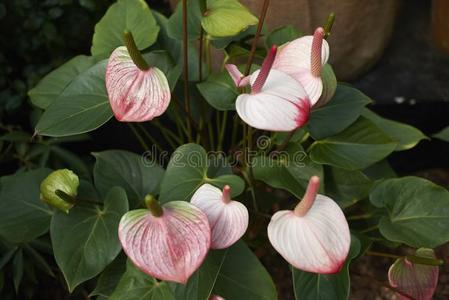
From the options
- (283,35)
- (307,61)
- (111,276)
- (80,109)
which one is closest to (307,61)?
(307,61)

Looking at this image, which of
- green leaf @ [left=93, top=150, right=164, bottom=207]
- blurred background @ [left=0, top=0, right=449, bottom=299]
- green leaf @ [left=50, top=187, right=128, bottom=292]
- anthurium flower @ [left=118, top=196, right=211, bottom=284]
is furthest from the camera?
blurred background @ [left=0, top=0, right=449, bottom=299]

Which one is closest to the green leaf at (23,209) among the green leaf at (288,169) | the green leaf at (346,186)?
the green leaf at (288,169)

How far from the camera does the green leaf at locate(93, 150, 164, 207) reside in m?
0.86

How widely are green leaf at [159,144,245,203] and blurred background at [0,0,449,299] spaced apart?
0.42 metres

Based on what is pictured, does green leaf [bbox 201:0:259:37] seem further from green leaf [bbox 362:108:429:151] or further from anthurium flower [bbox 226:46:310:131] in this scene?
green leaf [bbox 362:108:429:151]

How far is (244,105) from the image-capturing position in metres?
0.63

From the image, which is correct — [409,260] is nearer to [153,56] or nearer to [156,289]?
[156,289]

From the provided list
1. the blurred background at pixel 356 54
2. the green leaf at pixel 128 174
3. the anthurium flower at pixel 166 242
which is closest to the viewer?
the anthurium flower at pixel 166 242

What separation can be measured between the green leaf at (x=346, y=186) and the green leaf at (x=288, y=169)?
57 millimetres

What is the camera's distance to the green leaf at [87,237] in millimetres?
739

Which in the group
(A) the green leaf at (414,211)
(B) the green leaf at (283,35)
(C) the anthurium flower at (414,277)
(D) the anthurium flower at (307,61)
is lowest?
(C) the anthurium flower at (414,277)

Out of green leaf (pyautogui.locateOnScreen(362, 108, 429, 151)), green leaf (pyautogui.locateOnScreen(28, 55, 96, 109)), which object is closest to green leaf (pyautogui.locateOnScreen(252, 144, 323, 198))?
green leaf (pyautogui.locateOnScreen(362, 108, 429, 151))

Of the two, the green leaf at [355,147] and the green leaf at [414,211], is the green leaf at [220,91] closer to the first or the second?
the green leaf at [355,147]

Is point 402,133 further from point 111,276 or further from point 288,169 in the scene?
point 111,276
